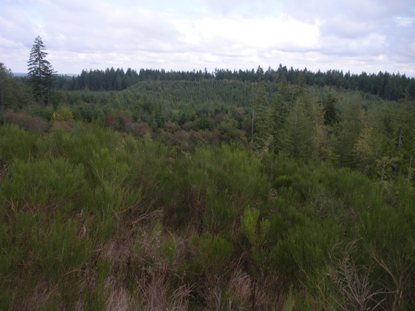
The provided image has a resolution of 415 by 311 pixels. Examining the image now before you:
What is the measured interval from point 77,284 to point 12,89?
49537 mm

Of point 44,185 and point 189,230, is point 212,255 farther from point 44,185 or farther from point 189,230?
point 44,185

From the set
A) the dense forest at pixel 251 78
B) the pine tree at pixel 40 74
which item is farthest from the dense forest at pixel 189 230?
the dense forest at pixel 251 78

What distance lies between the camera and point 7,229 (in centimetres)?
199

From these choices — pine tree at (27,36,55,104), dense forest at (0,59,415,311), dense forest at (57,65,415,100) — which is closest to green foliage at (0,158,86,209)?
dense forest at (0,59,415,311)

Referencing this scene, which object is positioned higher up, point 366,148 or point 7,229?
point 7,229

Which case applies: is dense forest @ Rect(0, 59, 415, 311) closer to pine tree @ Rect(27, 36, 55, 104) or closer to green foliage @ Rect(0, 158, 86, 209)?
green foliage @ Rect(0, 158, 86, 209)

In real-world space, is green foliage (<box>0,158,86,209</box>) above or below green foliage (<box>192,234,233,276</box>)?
above

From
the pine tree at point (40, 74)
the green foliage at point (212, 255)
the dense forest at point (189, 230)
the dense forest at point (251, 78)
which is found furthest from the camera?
the dense forest at point (251, 78)

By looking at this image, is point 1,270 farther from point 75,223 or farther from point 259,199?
point 259,199

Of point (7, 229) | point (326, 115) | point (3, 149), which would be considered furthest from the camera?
point (326, 115)

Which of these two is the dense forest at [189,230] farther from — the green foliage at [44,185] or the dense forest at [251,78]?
the dense forest at [251,78]

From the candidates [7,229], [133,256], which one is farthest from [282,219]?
[7,229]

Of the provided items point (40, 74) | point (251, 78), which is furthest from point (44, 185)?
point (251, 78)

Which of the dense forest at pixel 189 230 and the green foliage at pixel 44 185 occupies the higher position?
the green foliage at pixel 44 185
